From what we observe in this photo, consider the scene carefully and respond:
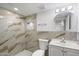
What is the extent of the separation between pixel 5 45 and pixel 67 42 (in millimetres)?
993

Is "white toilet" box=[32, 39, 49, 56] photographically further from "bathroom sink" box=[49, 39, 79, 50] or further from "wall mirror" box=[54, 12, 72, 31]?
"wall mirror" box=[54, 12, 72, 31]

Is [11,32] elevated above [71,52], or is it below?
above

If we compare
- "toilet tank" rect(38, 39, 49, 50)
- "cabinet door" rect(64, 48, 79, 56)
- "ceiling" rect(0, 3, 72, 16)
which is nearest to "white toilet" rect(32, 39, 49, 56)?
"toilet tank" rect(38, 39, 49, 50)

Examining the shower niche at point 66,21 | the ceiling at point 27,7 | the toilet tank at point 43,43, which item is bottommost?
the toilet tank at point 43,43

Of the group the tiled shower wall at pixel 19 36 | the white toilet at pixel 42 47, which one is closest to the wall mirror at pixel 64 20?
the tiled shower wall at pixel 19 36

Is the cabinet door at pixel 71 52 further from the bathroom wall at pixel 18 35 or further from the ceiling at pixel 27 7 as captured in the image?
the ceiling at pixel 27 7

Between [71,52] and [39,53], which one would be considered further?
[39,53]

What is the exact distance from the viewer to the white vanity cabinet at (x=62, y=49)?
71.9 inches

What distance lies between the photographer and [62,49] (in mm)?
1884

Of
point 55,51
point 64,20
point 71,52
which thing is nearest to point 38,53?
point 55,51

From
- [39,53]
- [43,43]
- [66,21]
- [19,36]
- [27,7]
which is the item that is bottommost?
[39,53]

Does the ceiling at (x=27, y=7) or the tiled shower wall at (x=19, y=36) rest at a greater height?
the ceiling at (x=27, y=7)

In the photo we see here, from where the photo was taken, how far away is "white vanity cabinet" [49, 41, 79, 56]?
183 centimetres

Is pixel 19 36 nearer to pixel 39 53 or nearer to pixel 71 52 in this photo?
pixel 39 53
